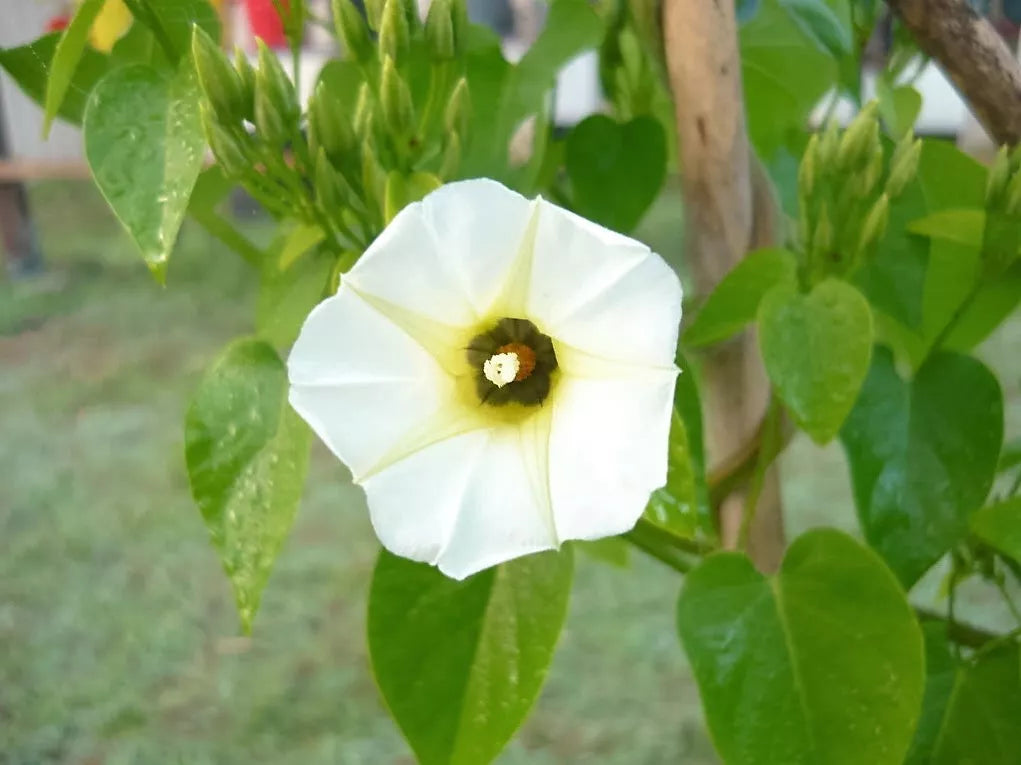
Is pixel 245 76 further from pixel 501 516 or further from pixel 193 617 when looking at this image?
pixel 193 617

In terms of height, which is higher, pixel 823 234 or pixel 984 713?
pixel 823 234

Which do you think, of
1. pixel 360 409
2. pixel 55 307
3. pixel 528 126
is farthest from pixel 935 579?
pixel 55 307

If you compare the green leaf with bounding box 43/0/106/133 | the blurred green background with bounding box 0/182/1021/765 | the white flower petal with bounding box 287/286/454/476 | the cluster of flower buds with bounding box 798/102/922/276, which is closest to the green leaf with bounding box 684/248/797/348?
the cluster of flower buds with bounding box 798/102/922/276

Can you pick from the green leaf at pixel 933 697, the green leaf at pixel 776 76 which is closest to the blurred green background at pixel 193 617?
the green leaf at pixel 933 697

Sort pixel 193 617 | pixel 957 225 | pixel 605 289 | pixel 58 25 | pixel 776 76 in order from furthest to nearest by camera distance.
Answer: pixel 193 617, pixel 58 25, pixel 776 76, pixel 957 225, pixel 605 289

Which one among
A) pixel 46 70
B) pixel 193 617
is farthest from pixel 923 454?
pixel 193 617

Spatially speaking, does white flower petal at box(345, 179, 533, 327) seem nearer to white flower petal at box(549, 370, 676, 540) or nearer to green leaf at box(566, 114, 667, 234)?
white flower petal at box(549, 370, 676, 540)
